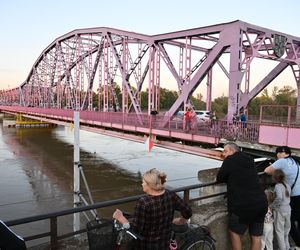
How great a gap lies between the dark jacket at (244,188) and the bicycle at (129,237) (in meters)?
0.55

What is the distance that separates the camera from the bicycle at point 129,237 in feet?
9.96

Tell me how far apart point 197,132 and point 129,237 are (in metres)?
10.8

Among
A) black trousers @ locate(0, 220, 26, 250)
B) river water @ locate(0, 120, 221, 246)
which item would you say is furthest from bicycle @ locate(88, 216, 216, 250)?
river water @ locate(0, 120, 221, 246)

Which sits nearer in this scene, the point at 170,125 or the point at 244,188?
the point at 244,188

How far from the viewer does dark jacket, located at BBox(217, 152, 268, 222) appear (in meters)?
3.83

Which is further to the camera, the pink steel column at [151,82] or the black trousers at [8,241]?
the pink steel column at [151,82]

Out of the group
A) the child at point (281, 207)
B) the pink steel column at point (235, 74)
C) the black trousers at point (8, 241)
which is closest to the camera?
the black trousers at point (8, 241)

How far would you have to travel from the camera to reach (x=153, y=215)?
301cm

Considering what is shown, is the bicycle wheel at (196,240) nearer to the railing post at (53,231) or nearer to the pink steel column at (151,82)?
the railing post at (53,231)

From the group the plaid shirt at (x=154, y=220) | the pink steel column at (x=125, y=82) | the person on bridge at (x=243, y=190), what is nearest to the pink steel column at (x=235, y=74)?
the person on bridge at (x=243, y=190)

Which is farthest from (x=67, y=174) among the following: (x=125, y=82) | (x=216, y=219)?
(x=216, y=219)

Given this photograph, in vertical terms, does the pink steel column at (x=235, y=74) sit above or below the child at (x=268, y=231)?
A: above

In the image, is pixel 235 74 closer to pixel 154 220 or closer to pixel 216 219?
pixel 216 219

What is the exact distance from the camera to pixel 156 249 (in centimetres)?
309
